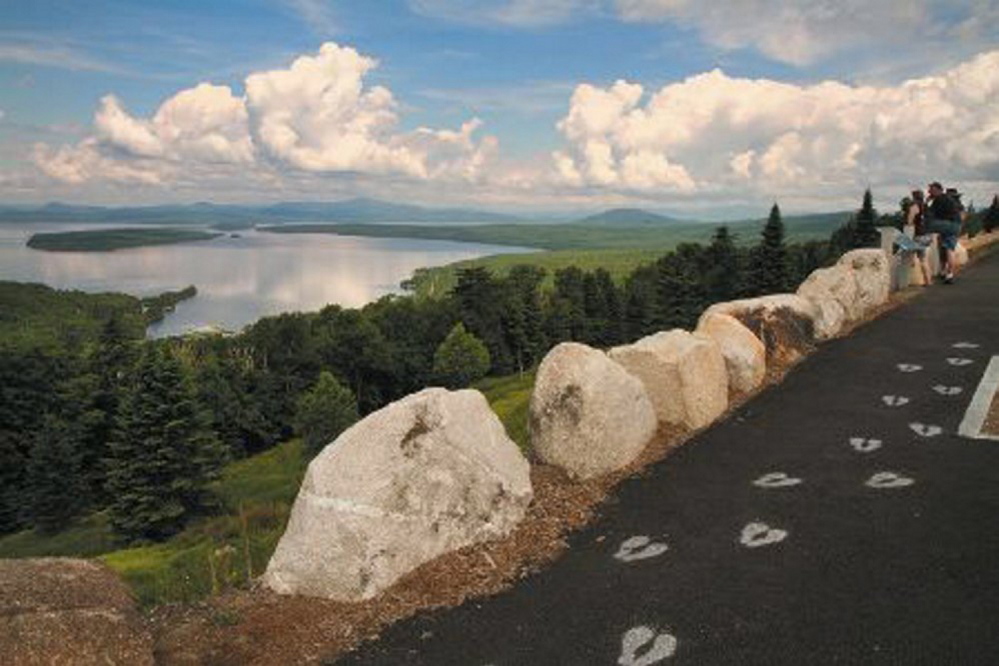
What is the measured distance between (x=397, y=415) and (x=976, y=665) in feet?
24.8

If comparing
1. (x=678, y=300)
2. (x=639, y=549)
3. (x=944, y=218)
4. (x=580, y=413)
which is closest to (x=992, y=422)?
(x=580, y=413)

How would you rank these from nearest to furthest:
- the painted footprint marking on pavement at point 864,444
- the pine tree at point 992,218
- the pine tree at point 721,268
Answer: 1. the painted footprint marking on pavement at point 864,444
2. the pine tree at point 992,218
3. the pine tree at point 721,268

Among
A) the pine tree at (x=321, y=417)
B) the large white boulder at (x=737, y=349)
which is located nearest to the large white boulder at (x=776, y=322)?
the large white boulder at (x=737, y=349)

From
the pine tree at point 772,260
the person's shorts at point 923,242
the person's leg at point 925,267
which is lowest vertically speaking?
the pine tree at point 772,260

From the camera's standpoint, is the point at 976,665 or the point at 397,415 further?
the point at 397,415

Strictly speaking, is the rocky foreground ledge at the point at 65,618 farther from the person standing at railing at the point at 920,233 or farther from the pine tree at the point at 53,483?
the pine tree at the point at 53,483

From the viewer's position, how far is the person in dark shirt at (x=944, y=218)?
3043 cm

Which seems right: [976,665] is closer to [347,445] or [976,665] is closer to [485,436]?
[485,436]

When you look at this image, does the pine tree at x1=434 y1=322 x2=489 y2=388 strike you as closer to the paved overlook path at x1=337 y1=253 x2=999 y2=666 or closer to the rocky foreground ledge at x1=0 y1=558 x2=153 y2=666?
the paved overlook path at x1=337 y1=253 x2=999 y2=666

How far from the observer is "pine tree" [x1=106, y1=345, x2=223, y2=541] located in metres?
65.0

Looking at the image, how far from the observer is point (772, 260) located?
9631cm

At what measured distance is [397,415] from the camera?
465 inches

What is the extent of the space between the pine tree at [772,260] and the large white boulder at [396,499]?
290ft

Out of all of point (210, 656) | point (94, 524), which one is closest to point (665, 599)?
point (210, 656)
